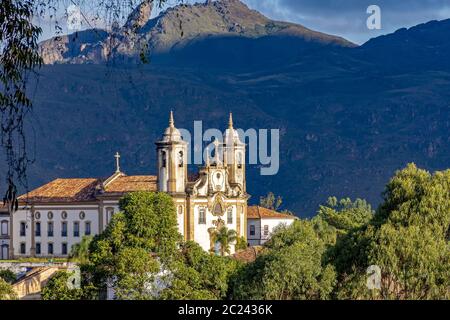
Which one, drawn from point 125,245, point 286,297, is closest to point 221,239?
point 125,245

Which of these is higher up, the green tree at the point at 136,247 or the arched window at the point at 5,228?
the green tree at the point at 136,247

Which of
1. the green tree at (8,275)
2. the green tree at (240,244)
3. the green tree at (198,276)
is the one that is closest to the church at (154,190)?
the green tree at (240,244)

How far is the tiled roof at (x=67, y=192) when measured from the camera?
147250 mm

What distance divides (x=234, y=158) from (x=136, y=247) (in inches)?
2763

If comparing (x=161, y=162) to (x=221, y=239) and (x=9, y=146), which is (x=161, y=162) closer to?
(x=221, y=239)

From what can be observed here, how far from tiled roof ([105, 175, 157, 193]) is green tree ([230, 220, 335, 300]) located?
6967cm

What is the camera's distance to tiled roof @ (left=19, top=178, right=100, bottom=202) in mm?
147250

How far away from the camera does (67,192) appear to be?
149 meters

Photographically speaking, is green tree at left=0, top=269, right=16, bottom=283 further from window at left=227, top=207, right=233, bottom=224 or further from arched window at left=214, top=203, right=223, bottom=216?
window at left=227, top=207, right=233, bottom=224

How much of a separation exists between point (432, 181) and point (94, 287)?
1662 cm

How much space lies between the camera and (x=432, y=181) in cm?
7650

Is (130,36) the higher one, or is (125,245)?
(130,36)

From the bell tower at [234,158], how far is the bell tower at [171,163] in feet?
31.4

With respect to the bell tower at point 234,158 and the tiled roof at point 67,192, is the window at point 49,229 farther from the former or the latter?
the bell tower at point 234,158
